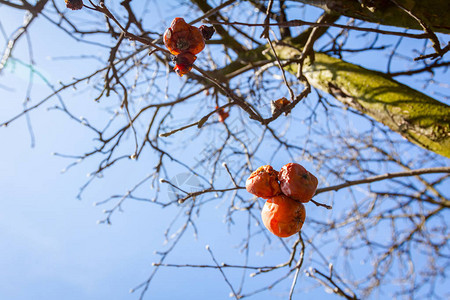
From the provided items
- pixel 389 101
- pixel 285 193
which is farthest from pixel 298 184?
pixel 389 101

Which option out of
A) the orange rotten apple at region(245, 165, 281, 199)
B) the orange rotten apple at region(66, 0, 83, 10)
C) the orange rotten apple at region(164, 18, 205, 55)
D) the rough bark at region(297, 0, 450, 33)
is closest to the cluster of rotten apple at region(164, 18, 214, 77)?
the orange rotten apple at region(164, 18, 205, 55)

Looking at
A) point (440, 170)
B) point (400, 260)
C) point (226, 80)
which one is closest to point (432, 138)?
point (440, 170)

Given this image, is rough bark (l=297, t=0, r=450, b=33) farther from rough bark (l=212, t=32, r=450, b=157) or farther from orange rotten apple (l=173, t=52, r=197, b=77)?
orange rotten apple (l=173, t=52, r=197, b=77)

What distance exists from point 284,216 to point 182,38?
905 mm

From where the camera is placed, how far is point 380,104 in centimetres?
199

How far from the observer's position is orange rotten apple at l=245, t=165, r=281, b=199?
55.7 inches

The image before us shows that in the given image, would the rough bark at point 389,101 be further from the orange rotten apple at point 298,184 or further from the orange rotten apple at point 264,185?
the orange rotten apple at point 264,185

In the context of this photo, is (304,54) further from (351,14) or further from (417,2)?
(417,2)

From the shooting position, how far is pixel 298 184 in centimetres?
136

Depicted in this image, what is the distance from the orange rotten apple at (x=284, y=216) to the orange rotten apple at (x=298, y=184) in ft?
0.12

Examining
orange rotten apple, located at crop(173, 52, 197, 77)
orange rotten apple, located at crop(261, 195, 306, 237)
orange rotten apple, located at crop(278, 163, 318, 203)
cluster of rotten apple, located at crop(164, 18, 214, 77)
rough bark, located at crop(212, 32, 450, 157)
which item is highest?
rough bark, located at crop(212, 32, 450, 157)

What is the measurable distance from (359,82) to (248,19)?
215 cm

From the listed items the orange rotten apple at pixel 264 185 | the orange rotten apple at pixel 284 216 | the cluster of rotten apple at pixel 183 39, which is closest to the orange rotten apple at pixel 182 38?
the cluster of rotten apple at pixel 183 39

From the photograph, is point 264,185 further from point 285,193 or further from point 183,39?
point 183,39
